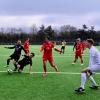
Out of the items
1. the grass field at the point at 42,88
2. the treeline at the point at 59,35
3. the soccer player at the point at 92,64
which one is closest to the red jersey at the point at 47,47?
the grass field at the point at 42,88

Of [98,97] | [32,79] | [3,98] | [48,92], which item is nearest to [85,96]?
[98,97]

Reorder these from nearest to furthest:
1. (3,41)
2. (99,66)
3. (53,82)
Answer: (99,66), (53,82), (3,41)

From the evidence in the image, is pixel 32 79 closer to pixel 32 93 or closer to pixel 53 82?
pixel 53 82

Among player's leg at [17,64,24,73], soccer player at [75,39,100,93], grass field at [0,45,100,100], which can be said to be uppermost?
soccer player at [75,39,100,93]

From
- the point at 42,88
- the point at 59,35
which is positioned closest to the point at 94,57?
the point at 42,88

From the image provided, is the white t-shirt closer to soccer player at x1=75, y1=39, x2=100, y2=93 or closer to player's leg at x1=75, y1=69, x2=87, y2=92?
soccer player at x1=75, y1=39, x2=100, y2=93

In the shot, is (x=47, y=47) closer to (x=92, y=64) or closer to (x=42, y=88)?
(x=42, y=88)

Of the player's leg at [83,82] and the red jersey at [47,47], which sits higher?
the red jersey at [47,47]

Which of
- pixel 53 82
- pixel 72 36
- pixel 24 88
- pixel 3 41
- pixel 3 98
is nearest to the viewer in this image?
pixel 3 98

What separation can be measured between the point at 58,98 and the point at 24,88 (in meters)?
2.48

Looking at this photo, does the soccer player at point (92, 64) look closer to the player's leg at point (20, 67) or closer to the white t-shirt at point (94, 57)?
the white t-shirt at point (94, 57)

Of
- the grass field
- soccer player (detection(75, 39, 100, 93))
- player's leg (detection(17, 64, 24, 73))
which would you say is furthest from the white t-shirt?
player's leg (detection(17, 64, 24, 73))

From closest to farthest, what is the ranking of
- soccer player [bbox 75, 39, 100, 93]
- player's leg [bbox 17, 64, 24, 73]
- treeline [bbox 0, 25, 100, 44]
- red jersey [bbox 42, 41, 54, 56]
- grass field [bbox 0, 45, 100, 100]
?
grass field [bbox 0, 45, 100, 100], soccer player [bbox 75, 39, 100, 93], red jersey [bbox 42, 41, 54, 56], player's leg [bbox 17, 64, 24, 73], treeline [bbox 0, 25, 100, 44]

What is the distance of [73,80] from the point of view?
17.8m
